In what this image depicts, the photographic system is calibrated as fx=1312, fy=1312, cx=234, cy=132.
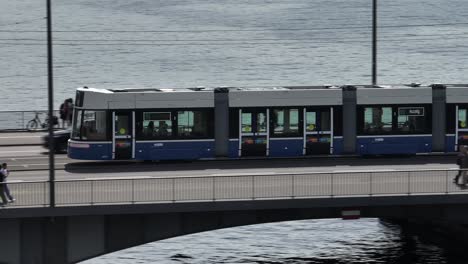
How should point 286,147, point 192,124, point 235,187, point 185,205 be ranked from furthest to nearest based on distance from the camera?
point 286,147 < point 192,124 < point 235,187 < point 185,205

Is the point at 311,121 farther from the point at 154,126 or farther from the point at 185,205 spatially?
the point at 185,205

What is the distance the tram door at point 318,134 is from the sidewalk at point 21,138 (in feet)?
41.7

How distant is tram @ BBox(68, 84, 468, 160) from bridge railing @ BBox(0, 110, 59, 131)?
47.0ft

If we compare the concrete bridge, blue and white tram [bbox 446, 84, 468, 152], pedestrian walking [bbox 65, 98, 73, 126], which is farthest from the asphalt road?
pedestrian walking [bbox 65, 98, 73, 126]

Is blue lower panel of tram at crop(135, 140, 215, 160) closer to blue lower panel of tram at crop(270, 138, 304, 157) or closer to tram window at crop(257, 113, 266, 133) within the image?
tram window at crop(257, 113, 266, 133)

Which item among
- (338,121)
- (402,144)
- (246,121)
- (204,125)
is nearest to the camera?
(204,125)

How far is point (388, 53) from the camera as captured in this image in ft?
531

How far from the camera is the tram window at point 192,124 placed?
51.9m

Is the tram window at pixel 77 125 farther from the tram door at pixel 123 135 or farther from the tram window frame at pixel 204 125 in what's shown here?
the tram window frame at pixel 204 125

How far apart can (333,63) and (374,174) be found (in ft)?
368

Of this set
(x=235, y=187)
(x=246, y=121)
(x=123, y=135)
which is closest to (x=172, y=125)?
(x=123, y=135)

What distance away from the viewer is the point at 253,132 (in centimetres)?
5231

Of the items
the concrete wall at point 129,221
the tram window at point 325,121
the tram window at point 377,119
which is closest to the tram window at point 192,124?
the tram window at point 325,121

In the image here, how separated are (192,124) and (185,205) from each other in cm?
1103
